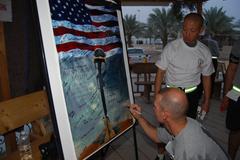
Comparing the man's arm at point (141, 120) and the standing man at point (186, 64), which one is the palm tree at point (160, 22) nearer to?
the standing man at point (186, 64)

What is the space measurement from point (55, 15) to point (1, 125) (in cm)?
88

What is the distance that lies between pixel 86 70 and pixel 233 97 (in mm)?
1567

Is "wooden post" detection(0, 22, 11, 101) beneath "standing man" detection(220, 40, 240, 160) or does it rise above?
above

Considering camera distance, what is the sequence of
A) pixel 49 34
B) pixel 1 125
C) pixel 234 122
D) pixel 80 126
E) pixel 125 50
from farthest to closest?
pixel 234 122 < pixel 125 50 < pixel 1 125 < pixel 80 126 < pixel 49 34

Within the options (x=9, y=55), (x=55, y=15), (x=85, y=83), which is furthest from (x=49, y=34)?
(x=9, y=55)

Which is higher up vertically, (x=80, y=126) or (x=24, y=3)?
(x=24, y=3)

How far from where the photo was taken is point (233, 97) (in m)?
2.49

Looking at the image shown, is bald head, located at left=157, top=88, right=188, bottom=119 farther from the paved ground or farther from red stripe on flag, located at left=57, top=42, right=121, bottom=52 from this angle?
the paved ground

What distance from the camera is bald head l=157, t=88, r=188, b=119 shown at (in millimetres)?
1484

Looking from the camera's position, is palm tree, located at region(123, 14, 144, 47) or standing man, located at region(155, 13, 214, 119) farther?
palm tree, located at region(123, 14, 144, 47)

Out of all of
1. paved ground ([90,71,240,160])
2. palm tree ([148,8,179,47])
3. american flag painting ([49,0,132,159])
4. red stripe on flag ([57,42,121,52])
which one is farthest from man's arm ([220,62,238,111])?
palm tree ([148,8,179,47])

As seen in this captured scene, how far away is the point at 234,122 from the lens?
8.36ft

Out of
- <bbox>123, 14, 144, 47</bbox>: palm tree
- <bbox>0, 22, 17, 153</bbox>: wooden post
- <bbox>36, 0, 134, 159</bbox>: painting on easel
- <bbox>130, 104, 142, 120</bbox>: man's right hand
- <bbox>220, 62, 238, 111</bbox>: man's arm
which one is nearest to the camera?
<bbox>36, 0, 134, 159</bbox>: painting on easel

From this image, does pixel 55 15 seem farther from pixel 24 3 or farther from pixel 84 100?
pixel 24 3
